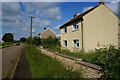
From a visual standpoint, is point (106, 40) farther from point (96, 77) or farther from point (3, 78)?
point (3, 78)

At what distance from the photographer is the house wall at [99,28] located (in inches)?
598

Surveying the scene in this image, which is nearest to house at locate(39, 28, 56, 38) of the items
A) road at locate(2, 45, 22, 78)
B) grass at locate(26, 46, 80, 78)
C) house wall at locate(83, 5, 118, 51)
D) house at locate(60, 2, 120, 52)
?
road at locate(2, 45, 22, 78)

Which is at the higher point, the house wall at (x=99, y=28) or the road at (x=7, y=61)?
the house wall at (x=99, y=28)

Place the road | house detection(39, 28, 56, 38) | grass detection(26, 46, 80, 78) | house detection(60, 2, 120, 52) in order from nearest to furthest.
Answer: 1. grass detection(26, 46, 80, 78)
2. the road
3. house detection(60, 2, 120, 52)
4. house detection(39, 28, 56, 38)

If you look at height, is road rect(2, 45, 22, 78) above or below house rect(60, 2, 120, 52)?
below

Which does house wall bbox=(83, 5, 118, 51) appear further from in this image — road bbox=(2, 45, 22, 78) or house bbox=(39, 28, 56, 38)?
house bbox=(39, 28, 56, 38)

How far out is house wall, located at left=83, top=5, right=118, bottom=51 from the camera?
49.9 feet

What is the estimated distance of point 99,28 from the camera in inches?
619

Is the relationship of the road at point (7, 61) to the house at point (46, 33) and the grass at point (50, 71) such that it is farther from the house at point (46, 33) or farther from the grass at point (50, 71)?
the house at point (46, 33)

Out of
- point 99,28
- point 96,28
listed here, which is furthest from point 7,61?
point 99,28

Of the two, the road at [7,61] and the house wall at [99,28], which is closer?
the road at [7,61]

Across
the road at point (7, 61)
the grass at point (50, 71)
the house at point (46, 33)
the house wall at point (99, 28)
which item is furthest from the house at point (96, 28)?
the house at point (46, 33)

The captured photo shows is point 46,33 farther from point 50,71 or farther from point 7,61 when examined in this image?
point 50,71

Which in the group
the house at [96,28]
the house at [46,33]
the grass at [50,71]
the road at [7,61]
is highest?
the house at [46,33]
